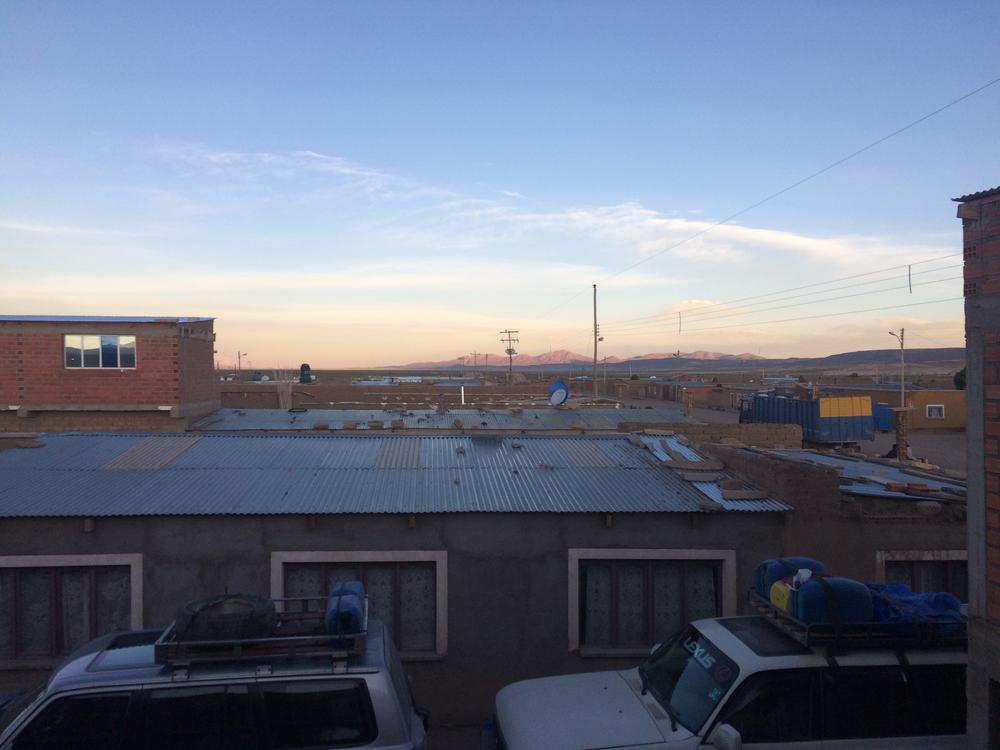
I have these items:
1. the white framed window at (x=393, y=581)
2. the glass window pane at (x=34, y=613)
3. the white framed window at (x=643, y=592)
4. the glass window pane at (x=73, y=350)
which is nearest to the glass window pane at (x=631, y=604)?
the white framed window at (x=643, y=592)

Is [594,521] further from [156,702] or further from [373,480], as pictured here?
[156,702]

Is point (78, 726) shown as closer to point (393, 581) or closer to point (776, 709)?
point (393, 581)

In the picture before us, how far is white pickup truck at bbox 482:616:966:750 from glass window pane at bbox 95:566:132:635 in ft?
17.7

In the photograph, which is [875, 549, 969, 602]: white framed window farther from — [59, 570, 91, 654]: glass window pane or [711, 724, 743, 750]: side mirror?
[59, 570, 91, 654]: glass window pane

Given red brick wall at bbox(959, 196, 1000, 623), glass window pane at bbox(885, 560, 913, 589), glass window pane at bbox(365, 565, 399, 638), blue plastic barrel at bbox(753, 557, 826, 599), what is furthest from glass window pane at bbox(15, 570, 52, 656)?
glass window pane at bbox(885, 560, 913, 589)

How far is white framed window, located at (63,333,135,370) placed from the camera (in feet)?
79.4

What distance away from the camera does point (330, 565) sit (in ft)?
29.6

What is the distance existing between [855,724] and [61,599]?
8.48 metres

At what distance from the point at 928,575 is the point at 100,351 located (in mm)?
23956

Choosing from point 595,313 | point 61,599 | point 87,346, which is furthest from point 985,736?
point 595,313

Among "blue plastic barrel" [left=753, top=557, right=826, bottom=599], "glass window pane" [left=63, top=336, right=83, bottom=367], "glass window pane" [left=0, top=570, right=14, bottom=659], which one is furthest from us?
"glass window pane" [left=63, top=336, right=83, bottom=367]

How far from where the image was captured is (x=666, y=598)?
927 cm

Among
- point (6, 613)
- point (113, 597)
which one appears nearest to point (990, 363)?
point (113, 597)

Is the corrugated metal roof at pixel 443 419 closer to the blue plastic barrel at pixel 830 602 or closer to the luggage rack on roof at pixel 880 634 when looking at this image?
the blue plastic barrel at pixel 830 602
